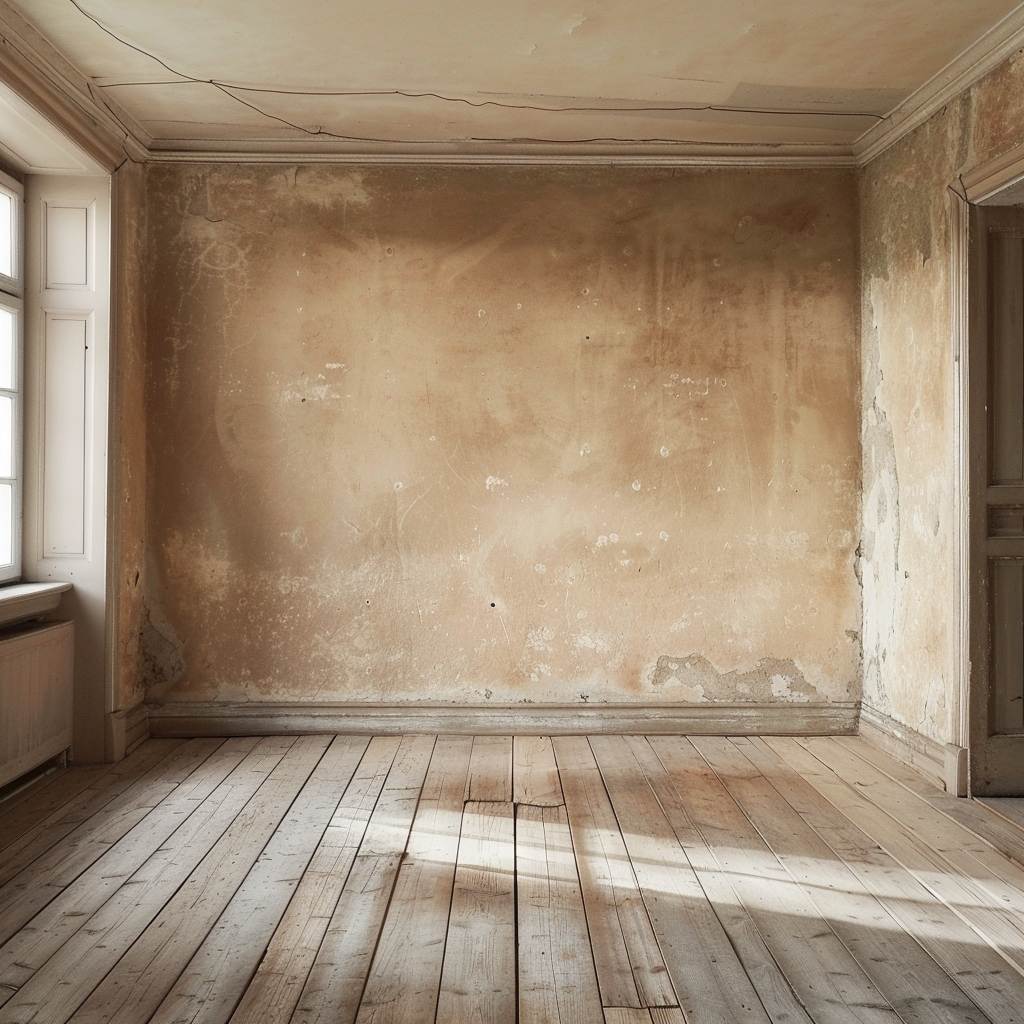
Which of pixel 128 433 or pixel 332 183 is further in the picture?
pixel 332 183

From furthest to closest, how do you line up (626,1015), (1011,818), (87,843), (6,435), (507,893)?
1. (6,435)
2. (1011,818)
3. (87,843)
4. (507,893)
5. (626,1015)

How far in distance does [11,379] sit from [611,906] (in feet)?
11.4

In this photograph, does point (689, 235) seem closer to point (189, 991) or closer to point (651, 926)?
point (651, 926)

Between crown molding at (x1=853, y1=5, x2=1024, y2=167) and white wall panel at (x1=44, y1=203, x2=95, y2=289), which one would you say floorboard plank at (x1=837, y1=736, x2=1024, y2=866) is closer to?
crown molding at (x1=853, y1=5, x2=1024, y2=167)

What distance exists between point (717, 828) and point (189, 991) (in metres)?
1.97

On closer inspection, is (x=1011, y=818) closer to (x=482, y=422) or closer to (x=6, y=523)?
(x=482, y=422)

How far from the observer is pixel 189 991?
221 cm

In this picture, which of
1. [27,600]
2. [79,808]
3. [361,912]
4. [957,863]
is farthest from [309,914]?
[957,863]

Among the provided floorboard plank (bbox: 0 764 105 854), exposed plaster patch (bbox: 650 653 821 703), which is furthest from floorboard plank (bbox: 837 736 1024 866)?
floorboard plank (bbox: 0 764 105 854)

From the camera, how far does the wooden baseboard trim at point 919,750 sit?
3723 mm

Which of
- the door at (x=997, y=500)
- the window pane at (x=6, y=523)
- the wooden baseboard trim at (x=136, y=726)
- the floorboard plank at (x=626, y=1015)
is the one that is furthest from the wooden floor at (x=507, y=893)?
the window pane at (x=6, y=523)

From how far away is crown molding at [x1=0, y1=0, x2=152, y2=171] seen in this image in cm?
328

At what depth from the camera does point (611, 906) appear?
2699 millimetres

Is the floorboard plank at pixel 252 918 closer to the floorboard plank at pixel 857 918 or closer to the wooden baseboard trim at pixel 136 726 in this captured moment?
the wooden baseboard trim at pixel 136 726
